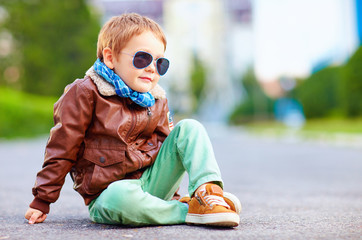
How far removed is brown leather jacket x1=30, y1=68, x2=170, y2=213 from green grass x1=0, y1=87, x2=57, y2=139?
42.7 feet

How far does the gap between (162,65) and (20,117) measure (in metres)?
14.0

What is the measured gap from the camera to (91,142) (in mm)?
2410

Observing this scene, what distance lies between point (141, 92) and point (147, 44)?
0.24m

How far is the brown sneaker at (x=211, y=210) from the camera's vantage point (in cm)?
212

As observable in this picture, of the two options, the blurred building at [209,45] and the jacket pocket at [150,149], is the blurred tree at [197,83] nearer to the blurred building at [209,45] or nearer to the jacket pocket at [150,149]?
A: the blurred building at [209,45]

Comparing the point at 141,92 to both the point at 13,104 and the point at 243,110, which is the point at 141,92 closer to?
the point at 13,104

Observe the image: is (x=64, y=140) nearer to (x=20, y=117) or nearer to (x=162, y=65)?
(x=162, y=65)

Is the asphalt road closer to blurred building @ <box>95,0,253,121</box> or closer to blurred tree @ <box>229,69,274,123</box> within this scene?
blurred tree @ <box>229,69,274,123</box>

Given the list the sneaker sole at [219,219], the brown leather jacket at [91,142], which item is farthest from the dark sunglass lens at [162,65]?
the sneaker sole at [219,219]

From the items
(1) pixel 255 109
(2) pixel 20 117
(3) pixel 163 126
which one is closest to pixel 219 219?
(3) pixel 163 126

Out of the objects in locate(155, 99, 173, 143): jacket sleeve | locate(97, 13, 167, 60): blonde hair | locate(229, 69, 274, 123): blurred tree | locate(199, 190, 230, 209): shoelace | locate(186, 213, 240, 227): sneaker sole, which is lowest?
locate(186, 213, 240, 227): sneaker sole

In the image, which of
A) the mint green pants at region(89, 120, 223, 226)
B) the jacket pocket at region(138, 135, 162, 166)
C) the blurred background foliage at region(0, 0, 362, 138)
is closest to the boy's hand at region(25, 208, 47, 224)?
the mint green pants at region(89, 120, 223, 226)

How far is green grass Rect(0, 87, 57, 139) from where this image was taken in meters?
14.9

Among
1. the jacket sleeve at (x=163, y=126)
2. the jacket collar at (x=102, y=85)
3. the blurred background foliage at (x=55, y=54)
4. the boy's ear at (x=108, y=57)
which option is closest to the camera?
the jacket collar at (x=102, y=85)
